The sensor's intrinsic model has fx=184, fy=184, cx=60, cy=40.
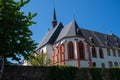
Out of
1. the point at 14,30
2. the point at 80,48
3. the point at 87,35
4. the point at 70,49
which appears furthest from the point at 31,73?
the point at 87,35

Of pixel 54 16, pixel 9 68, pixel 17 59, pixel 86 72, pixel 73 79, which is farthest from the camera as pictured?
pixel 54 16

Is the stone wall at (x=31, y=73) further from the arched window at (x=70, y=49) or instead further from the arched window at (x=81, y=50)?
the arched window at (x=81, y=50)

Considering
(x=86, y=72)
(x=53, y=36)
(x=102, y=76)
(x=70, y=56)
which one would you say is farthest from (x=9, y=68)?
(x=53, y=36)

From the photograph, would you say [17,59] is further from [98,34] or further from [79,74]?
[98,34]

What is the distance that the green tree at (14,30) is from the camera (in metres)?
11.4

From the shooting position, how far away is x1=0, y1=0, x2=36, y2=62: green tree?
450 inches

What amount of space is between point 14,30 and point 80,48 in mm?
21499

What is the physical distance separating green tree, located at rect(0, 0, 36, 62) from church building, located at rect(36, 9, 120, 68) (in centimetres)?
1893

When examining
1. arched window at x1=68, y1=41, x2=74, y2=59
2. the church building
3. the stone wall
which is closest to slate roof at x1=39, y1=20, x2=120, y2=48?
the church building

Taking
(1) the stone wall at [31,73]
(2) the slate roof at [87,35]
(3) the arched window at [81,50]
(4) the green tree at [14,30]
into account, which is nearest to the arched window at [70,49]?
(3) the arched window at [81,50]

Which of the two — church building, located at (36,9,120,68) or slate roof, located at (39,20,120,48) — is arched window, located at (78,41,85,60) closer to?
church building, located at (36,9,120,68)

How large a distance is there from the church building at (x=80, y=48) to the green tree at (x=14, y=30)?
62.1 ft

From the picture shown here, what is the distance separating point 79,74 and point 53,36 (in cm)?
2137

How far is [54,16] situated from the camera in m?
48.6
